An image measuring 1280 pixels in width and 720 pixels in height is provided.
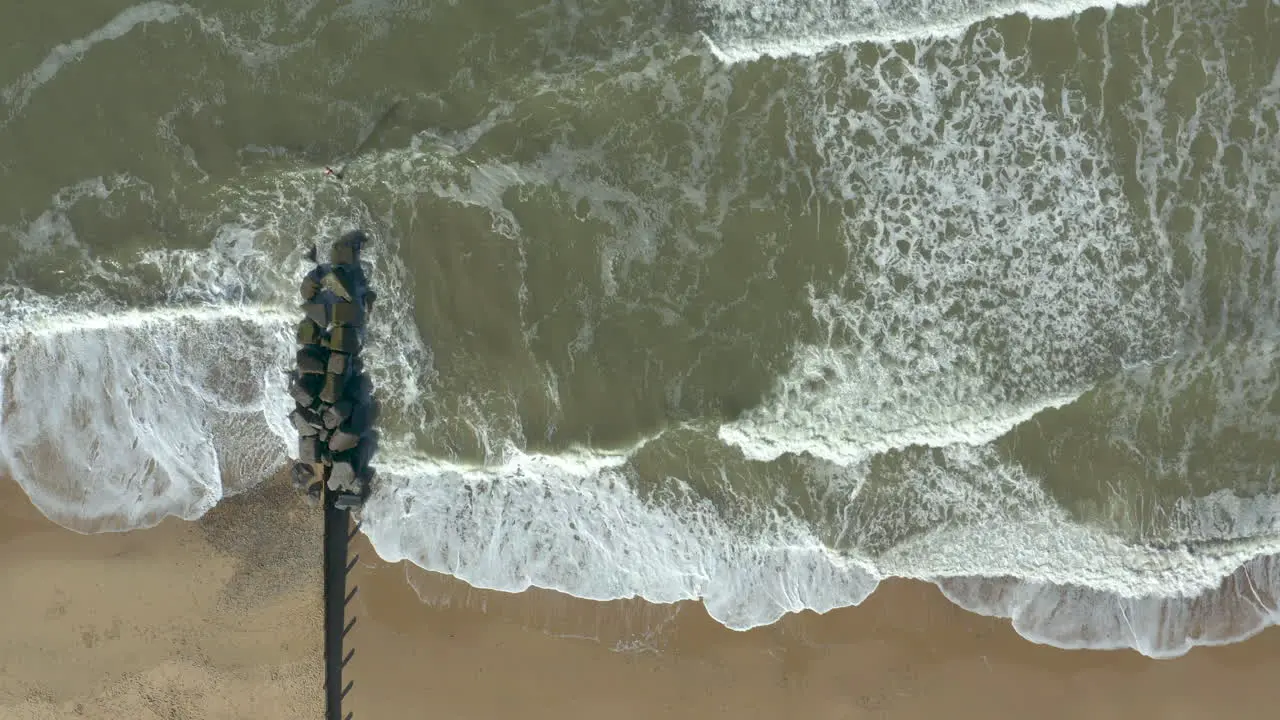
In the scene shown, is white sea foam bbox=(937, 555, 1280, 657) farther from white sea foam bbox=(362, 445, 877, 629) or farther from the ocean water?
white sea foam bbox=(362, 445, 877, 629)

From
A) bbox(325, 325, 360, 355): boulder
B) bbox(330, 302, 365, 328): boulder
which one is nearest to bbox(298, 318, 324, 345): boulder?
bbox(325, 325, 360, 355): boulder

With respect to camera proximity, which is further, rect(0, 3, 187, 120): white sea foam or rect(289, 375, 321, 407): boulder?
rect(0, 3, 187, 120): white sea foam

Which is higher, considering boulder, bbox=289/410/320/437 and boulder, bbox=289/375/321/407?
boulder, bbox=289/375/321/407

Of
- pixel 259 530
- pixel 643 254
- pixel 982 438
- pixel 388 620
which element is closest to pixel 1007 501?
pixel 982 438

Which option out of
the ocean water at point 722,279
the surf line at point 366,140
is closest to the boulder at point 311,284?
the ocean water at point 722,279

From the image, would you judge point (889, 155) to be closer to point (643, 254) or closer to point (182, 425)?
point (643, 254)

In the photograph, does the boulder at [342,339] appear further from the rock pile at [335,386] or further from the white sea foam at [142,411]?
the white sea foam at [142,411]
